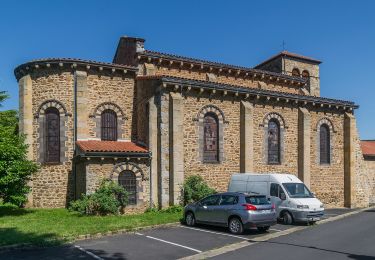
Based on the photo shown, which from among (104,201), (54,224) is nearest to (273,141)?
(104,201)

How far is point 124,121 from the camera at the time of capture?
20.9 m

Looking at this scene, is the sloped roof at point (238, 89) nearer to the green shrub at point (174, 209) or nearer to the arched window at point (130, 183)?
the arched window at point (130, 183)

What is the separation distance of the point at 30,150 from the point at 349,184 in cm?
2043

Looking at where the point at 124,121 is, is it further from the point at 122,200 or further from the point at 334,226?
the point at 334,226

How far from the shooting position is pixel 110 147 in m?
18.3

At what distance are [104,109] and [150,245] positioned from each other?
1105 centimetres

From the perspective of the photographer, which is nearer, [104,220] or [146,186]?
[104,220]

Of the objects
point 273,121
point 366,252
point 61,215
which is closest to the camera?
point 366,252

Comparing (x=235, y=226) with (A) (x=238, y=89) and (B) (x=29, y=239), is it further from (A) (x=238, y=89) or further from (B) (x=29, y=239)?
(A) (x=238, y=89)

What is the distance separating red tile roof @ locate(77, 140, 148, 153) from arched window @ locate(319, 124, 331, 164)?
1264 cm

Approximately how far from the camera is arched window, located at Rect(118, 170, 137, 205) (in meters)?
17.8

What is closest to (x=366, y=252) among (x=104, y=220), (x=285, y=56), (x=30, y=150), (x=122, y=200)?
(x=104, y=220)

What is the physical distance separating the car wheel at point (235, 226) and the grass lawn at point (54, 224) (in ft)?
9.99

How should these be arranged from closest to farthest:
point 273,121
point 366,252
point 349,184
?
point 366,252 → point 273,121 → point 349,184
